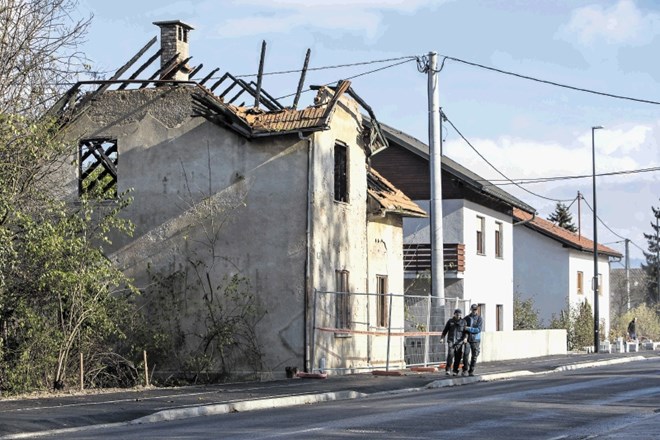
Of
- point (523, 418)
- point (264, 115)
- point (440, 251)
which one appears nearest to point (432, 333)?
point (440, 251)

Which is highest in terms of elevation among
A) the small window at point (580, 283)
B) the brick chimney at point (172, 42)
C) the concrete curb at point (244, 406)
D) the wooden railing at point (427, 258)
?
the brick chimney at point (172, 42)

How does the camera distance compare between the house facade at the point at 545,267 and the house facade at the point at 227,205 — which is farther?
the house facade at the point at 545,267

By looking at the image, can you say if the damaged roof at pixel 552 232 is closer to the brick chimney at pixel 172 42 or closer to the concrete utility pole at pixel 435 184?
the concrete utility pole at pixel 435 184

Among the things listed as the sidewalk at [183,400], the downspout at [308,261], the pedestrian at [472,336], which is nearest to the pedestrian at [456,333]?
the pedestrian at [472,336]

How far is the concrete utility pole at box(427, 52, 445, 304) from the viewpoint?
2912 centimetres

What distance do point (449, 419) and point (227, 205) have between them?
1300cm

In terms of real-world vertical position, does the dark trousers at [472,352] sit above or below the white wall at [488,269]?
below

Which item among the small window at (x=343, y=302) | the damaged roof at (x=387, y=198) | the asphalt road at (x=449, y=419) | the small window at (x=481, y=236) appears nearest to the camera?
the asphalt road at (x=449, y=419)

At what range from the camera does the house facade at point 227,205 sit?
2734cm

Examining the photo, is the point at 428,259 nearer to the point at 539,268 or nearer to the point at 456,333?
the point at 456,333

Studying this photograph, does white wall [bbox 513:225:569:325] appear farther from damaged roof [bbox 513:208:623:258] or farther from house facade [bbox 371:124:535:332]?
house facade [bbox 371:124:535:332]

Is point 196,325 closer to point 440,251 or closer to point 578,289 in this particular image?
point 440,251

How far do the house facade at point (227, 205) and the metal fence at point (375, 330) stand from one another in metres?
0.08

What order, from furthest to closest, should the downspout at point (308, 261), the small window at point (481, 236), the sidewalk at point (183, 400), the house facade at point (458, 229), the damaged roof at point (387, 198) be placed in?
1. the small window at point (481, 236)
2. the house facade at point (458, 229)
3. the damaged roof at point (387, 198)
4. the downspout at point (308, 261)
5. the sidewalk at point (183, 400)
